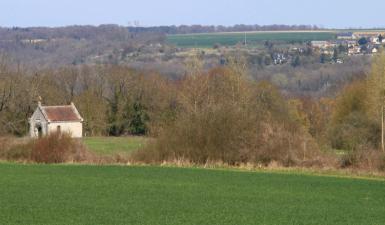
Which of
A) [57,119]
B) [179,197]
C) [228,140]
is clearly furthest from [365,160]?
[57,119]

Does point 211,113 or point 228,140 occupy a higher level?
point 211,113

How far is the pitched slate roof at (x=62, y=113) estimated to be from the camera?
3191 inches

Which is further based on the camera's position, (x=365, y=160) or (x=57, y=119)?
(x=57, y=119)

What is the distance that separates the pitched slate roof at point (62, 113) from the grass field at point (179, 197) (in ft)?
146

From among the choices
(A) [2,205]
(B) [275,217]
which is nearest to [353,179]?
(B) [275,217]

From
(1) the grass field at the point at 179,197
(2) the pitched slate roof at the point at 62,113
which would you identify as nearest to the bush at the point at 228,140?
(1) the grass field at the point at 179,197

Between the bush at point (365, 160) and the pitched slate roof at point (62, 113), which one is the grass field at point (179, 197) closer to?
the bush at point (365, 160)

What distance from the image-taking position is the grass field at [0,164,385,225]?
2059 centimetres

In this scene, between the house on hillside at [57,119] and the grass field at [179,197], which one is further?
the house on hillside at [57,119]

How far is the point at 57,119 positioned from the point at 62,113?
2.49 ft

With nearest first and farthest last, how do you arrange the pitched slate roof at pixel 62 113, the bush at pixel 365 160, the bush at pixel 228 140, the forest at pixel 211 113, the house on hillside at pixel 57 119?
the bush at pixel 365 160 → the bush at pixel 228 140 → the forest at pixel 211 113 → the house on hillside at pixel 57 119 → the pitched slate roof at pixel 62 113

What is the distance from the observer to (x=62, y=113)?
269ft

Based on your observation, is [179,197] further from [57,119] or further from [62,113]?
[62,113]

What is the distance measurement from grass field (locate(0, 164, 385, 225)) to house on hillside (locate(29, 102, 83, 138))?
43.8 meters
